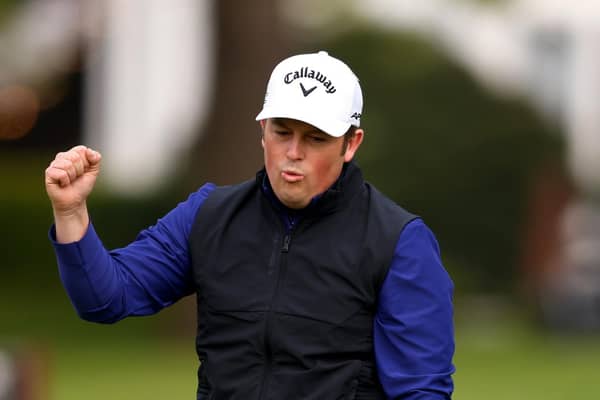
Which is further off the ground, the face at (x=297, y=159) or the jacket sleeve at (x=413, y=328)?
the face at (x=297, y=159)

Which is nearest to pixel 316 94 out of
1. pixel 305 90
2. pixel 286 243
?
pixel 305 90

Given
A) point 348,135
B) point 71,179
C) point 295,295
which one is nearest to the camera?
point 71,179

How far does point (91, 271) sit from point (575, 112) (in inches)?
907

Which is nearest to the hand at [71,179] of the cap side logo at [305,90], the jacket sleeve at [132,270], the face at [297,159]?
the jacket sleeve at [132,270]

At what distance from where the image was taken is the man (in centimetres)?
435

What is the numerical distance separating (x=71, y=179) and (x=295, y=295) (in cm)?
76

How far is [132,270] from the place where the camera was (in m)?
4.58

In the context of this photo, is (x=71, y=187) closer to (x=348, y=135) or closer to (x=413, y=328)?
(x=348, y=135)

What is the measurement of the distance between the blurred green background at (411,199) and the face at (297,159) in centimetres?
1140

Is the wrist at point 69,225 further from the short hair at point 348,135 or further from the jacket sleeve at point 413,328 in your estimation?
the jacket sleeve at point 413,328

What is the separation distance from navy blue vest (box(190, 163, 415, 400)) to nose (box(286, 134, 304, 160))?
0.17 meters

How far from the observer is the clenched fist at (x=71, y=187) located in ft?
14.0

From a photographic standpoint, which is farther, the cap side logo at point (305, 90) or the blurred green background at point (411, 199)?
the blurred green background at point (411, 199)

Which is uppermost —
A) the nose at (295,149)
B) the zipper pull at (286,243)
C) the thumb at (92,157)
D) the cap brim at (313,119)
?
the cap brim at (313,119)
